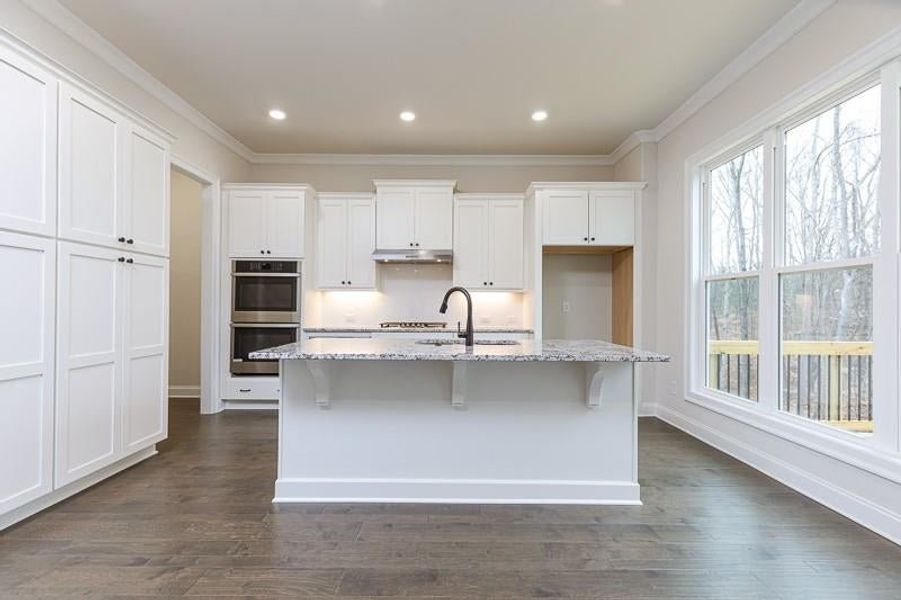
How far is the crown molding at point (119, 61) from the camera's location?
271cm

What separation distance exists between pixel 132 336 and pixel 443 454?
7.11ft

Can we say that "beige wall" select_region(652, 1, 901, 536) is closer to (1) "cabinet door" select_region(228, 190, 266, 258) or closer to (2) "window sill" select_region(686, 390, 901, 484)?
(2) "window sill" select_region(686, 390, 901, 484)

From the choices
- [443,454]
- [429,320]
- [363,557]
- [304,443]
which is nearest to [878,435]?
[443,454]

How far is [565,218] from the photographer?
476 centimetres

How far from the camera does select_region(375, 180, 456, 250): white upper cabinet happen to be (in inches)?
199

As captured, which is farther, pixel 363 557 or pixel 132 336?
pixel 132 336

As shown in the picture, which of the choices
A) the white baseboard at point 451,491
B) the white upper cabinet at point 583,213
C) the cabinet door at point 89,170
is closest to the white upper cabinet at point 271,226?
the cabinet door at point 89,170

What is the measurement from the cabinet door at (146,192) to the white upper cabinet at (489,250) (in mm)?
2759

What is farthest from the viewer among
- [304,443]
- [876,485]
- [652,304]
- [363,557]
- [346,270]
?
[346,270]

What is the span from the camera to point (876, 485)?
2270mm

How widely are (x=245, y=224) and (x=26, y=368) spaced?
2801 millimetres

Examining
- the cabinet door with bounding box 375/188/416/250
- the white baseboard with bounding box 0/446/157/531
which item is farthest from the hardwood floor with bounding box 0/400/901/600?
the cabinet door with bounding box 375/188/416/250

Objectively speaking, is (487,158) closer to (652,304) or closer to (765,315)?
(652,304)

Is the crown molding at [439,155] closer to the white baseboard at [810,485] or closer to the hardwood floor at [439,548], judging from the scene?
the white baseboard at [810,485]
